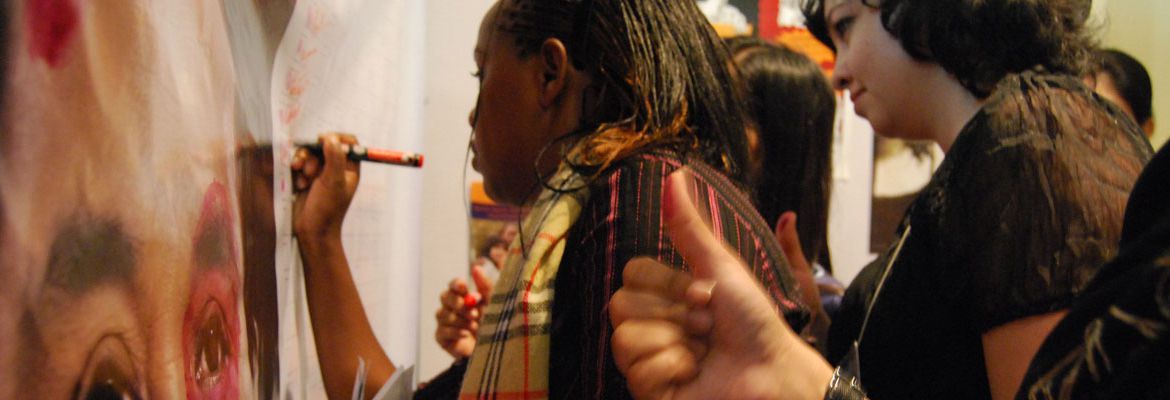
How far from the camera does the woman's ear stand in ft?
2.38

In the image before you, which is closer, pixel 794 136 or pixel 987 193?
pixel 987 193

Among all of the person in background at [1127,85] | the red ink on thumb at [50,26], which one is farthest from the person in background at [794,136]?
the red ink on thumb at [50,26]

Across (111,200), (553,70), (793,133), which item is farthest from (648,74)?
(793,133)

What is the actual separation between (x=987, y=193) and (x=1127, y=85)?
3.01 feet

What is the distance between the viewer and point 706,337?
15.1 inches

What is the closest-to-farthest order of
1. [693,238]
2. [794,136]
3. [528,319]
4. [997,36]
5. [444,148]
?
[693,238] < [528,319] < [997,36] < [794,136] < [444,148]

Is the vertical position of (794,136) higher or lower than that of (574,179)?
lower

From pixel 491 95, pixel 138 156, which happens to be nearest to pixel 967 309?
pixel 491 95

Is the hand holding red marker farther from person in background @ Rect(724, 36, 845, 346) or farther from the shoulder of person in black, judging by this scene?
the shoulder of person in black

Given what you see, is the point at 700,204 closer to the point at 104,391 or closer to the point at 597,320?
the point at 597,320

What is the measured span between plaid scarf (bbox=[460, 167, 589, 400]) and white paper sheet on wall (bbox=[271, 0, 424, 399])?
0.14 m

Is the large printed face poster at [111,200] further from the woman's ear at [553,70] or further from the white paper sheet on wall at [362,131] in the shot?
the woman's ear at [553,70]

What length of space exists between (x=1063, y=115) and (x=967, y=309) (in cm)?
16

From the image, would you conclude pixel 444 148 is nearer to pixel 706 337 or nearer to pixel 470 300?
pixel 470 300
